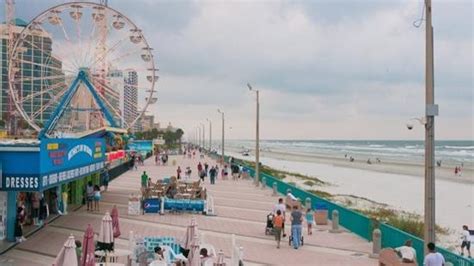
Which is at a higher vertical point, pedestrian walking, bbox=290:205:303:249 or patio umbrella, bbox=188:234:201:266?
patio umbrella, bbox=188:234:201:266

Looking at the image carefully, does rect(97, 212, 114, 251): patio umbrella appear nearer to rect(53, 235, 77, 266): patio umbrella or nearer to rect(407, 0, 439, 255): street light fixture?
rect(53, 235, 77, 266): patio umbrella

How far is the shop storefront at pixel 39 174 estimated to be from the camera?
16.0 metres

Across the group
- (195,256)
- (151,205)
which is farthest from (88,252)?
(151,205)

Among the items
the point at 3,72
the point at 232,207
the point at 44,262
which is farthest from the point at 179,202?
the point at 3,72

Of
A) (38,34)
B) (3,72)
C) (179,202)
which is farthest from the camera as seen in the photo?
(3,72)

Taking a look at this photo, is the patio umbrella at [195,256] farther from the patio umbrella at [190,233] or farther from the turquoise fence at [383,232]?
the turquoise fence at [383,232]

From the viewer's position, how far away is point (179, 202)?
987 inches

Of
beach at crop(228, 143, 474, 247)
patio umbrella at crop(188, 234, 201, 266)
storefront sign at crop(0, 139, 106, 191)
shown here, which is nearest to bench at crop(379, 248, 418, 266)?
patio umbrella at crop(188, 234, 201, 266)

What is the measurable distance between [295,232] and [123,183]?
23.4 metres

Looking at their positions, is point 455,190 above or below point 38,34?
below

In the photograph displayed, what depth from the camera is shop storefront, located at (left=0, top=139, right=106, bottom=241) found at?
630 inches

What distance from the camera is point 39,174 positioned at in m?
16.0

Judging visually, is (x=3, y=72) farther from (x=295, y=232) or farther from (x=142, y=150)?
(x=295, y=232)

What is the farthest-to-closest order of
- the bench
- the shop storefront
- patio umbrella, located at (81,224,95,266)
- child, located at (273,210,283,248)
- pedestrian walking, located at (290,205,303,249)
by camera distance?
1. child, located at (273,210,283,248)
2. pedestrian walking, located at (290,205,303,249)
3. the shop storefront
4. the bench
5. patio umbrella, located at (81,224,95,266)
